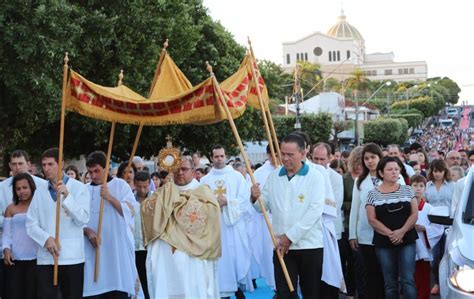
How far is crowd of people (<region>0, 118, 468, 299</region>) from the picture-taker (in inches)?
337

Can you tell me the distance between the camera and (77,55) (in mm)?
18844

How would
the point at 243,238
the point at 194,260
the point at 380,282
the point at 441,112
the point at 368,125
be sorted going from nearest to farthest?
the point at 194,260 → the point at 380,282 → the point at 243,238 → the point at 368,125 → the point at 441,112

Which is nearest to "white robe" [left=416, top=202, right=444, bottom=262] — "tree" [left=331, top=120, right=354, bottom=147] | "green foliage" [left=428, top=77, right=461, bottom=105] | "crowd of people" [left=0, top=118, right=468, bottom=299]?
"crowd of people" [left=0, top=118, right=468, bottom=299]

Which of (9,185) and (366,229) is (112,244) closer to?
(9,185)

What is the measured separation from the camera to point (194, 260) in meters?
8.55

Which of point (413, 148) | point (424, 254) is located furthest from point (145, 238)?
point (413, 148)

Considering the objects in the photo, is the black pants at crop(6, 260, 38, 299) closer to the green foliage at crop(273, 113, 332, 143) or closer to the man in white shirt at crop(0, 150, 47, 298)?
the man in white shirt at crop(0, 150, 47, 298)

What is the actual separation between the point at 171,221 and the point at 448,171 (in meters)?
5.02

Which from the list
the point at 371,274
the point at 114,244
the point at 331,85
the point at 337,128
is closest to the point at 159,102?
the point at 114,244

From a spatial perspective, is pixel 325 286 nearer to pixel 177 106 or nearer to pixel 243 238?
pixel 243 238

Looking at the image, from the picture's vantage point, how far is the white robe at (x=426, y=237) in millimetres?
10727

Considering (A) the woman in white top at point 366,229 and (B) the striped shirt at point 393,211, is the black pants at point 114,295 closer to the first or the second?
(A) the woman in white top at point 366,229

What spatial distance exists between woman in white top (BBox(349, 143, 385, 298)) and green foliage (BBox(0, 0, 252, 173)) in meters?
8.69

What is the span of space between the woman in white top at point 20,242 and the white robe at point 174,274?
1.60 m
